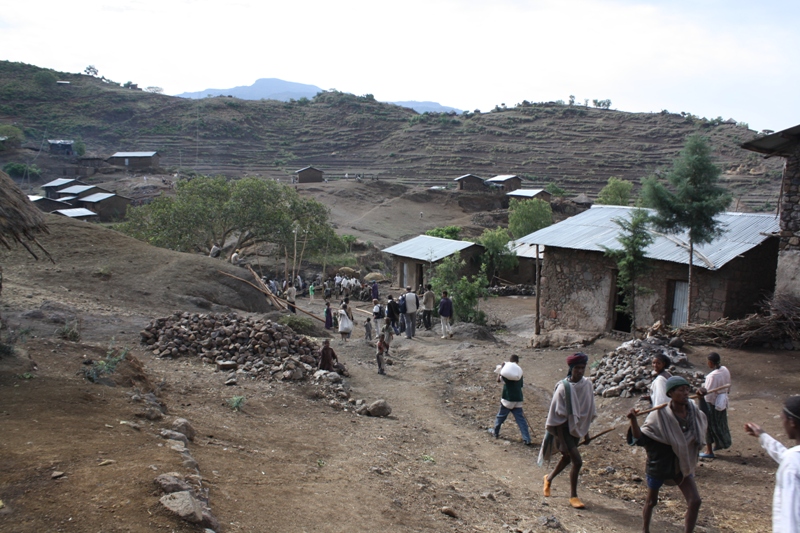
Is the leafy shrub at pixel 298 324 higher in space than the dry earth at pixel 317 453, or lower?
lower

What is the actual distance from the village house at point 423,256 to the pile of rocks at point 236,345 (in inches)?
574

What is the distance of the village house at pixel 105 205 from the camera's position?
41500 mm

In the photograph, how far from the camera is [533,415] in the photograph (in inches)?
393

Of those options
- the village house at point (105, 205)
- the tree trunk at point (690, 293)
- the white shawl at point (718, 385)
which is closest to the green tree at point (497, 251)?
the tree trunk at point (690, 293)

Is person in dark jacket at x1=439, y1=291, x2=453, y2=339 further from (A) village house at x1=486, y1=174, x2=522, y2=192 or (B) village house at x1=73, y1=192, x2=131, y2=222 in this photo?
(A) village house at x1=486, y1=174, x2=522, y2=192

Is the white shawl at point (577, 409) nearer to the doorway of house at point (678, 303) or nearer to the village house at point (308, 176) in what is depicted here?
the doorway of house at point (678, 303)

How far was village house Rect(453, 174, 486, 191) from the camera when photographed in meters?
53.5

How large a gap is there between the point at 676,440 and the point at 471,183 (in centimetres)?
4939

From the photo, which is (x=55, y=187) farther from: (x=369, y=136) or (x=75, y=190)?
(x=369, y=136)

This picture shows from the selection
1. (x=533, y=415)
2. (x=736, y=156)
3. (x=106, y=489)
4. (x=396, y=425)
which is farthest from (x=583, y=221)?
(x=736, y=156)

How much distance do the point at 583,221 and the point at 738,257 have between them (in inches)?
199

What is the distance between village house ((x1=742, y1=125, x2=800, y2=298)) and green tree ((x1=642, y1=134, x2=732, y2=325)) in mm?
1090

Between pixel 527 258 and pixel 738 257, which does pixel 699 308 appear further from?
pixel 527 258

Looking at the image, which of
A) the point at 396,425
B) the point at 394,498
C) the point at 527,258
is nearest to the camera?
the point at 394,498
